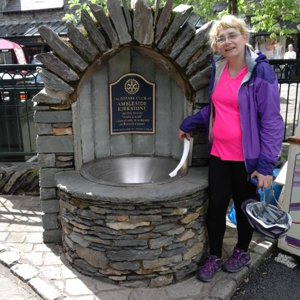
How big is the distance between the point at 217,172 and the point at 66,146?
4.52ft

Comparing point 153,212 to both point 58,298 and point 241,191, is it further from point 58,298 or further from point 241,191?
point 58,298

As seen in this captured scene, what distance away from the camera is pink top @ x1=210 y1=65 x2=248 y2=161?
9.65 feet

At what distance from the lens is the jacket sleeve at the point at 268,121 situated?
2.79 meters

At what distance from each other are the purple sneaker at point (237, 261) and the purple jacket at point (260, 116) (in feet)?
2.94

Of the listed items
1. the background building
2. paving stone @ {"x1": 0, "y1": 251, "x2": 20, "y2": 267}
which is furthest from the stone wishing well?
the background building

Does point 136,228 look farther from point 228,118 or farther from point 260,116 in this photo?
point 260,116

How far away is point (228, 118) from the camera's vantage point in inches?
118

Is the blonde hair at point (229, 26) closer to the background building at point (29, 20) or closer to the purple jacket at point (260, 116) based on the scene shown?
the purple jacket at point (260, 116)

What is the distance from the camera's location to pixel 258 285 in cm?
336

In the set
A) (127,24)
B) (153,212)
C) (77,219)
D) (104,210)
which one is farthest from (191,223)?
(127,24)

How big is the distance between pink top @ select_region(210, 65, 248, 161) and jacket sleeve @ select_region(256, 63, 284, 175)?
6.9 inches

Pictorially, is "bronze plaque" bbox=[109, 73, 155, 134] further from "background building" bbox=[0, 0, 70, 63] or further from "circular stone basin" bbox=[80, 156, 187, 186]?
"background building" bbox=[0, 0, 70, 63]

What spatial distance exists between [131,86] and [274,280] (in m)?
2.24

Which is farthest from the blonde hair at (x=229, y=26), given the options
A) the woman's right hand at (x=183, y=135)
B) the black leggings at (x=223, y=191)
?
the black leggings at (x=223, y=191)
